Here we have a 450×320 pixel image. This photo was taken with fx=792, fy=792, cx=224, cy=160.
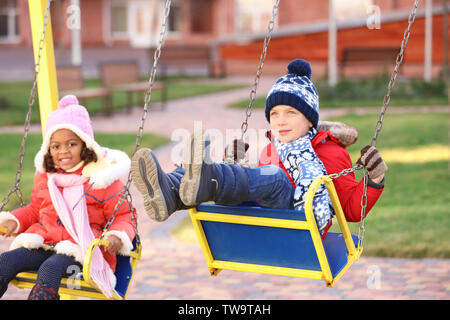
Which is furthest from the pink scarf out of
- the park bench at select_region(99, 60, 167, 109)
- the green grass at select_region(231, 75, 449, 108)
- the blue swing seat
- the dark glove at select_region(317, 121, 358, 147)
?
the green grass at select_region(231, 75, 449, 108)

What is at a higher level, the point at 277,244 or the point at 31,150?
the point at 277,244

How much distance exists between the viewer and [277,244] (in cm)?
388

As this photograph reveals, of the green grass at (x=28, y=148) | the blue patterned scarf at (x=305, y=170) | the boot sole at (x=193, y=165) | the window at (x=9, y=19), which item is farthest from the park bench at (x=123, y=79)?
the window at (x=9, y=19)

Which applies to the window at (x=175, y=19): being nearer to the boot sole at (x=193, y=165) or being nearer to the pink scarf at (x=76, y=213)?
the pink scarf at (x=76, y=213)

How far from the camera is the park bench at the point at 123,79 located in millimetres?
16125

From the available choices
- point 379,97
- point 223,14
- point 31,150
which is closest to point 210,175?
point 31,150

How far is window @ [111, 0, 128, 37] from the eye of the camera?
40.7 meters

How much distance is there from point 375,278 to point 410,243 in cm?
147

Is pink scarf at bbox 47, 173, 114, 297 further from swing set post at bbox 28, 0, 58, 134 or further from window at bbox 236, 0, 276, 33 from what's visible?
window at bbox 236, 0, 276, 33

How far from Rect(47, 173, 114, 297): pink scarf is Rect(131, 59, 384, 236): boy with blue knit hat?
1.81 feet

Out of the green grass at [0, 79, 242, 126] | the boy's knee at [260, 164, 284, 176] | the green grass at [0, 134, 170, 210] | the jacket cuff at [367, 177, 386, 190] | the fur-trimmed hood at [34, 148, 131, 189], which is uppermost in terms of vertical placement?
the boy's knee at [260, 164, 284, 176]

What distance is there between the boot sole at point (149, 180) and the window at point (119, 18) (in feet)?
125

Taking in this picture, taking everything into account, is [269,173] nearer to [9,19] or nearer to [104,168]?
[104,168]
